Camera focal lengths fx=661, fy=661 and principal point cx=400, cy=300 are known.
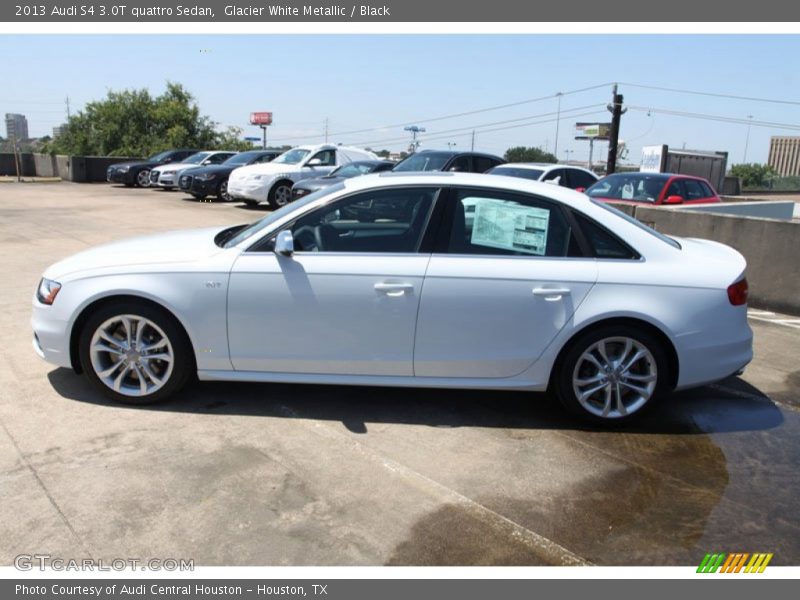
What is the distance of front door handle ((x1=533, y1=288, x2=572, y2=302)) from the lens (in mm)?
4207

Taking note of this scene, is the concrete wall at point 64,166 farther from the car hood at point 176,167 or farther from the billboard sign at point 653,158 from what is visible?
the billboard sign at point 653,158

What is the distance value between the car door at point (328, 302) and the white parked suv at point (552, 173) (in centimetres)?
890

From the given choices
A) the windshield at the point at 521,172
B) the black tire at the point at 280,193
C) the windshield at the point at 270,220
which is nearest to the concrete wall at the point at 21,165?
the black tire at the point at 280,193

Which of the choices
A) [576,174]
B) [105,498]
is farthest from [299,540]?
[576,174]

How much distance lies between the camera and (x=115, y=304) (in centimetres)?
430

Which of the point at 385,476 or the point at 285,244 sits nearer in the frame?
the point at 385,476

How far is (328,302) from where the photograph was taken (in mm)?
4207

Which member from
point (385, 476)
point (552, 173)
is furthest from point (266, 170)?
point (385, 476)

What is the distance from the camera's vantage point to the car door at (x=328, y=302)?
4203 millimetres

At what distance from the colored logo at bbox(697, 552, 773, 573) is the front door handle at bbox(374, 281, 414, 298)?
7.15ft

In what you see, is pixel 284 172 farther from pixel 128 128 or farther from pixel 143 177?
pixel 128 128

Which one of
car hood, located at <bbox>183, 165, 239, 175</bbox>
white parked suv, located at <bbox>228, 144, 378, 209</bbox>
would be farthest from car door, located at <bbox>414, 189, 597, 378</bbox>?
car hood, located at <bbox>183, 165, 239, 175</bbox>

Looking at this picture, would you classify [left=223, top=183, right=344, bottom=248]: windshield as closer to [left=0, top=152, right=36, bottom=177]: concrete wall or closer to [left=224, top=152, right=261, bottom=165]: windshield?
[left=224, top=152, right=261, bottom=165]: windshield

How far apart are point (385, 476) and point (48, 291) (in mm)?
2592
